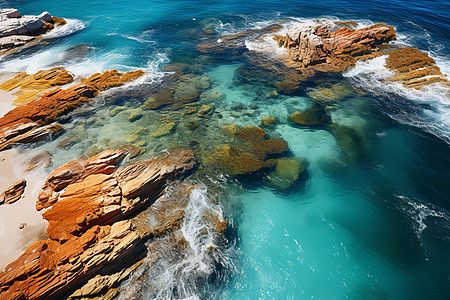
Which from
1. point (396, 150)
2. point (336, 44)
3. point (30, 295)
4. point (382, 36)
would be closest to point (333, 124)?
point (396, 150)

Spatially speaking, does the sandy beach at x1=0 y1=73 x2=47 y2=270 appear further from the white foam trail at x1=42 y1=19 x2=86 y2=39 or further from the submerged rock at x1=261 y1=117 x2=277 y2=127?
the white foam trail at x1=42 y1=19 x2=86 y2=39

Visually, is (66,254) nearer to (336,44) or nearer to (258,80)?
(258,80)

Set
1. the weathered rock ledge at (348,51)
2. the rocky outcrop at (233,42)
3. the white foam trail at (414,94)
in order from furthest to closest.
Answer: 1. the rocky outcrop at (233,42)
2. the weathered rock ledge at (348,51)
3. the white foam trail at (414,94)

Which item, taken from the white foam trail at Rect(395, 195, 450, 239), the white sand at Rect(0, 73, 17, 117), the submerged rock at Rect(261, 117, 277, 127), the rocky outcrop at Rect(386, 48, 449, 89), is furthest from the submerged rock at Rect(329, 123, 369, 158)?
the white sand at Rect(0, 73, 17, 117)

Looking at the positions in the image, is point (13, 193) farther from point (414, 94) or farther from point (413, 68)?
point (413, 68)

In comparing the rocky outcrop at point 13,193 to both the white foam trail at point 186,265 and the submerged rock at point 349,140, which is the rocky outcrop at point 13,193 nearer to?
the white foam trail at point 186,265

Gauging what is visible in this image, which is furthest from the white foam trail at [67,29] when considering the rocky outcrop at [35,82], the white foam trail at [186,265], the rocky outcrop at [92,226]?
the white foam trail at [186,265]
